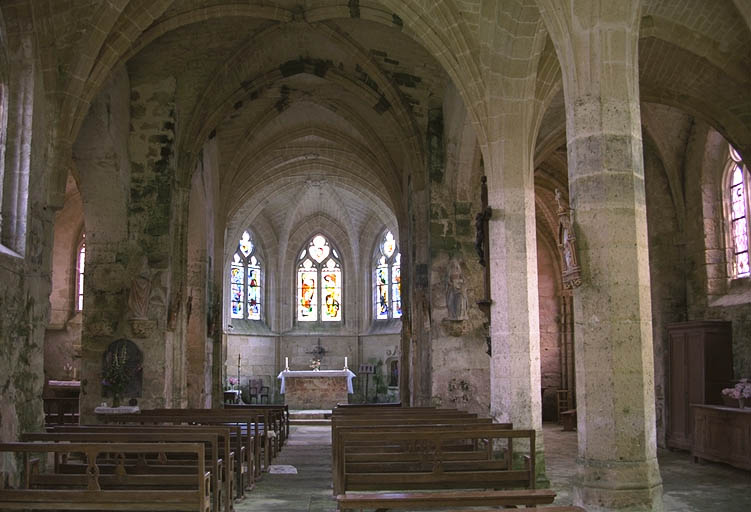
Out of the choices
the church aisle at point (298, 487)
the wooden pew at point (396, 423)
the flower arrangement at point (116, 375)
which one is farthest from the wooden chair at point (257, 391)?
the wooden pew at point (396, 423)

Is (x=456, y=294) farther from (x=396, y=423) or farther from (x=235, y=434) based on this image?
(x=235, y=434)

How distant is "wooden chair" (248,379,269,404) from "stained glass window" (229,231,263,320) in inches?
102

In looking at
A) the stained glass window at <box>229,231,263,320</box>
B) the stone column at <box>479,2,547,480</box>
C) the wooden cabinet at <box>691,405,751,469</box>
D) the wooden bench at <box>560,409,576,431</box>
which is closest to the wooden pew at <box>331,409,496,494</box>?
the stone column at <box>479,2,547,480</box>

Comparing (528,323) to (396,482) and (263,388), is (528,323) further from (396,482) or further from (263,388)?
(263,388)

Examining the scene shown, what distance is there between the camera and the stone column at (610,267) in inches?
254

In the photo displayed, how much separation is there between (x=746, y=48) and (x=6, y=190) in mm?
10221

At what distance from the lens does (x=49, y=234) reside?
395 inches

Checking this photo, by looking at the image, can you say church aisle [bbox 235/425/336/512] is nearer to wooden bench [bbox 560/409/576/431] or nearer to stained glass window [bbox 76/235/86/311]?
wooden bench [bbox 560/409/576/431]

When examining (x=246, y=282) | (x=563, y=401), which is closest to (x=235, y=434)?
(x=563, y=401)

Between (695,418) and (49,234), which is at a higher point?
(49,234)

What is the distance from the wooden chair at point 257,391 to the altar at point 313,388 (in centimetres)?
225

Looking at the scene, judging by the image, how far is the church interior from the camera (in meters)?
6.83

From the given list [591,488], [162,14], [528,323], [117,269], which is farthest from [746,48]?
[117,269]

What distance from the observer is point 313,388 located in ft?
85.6
